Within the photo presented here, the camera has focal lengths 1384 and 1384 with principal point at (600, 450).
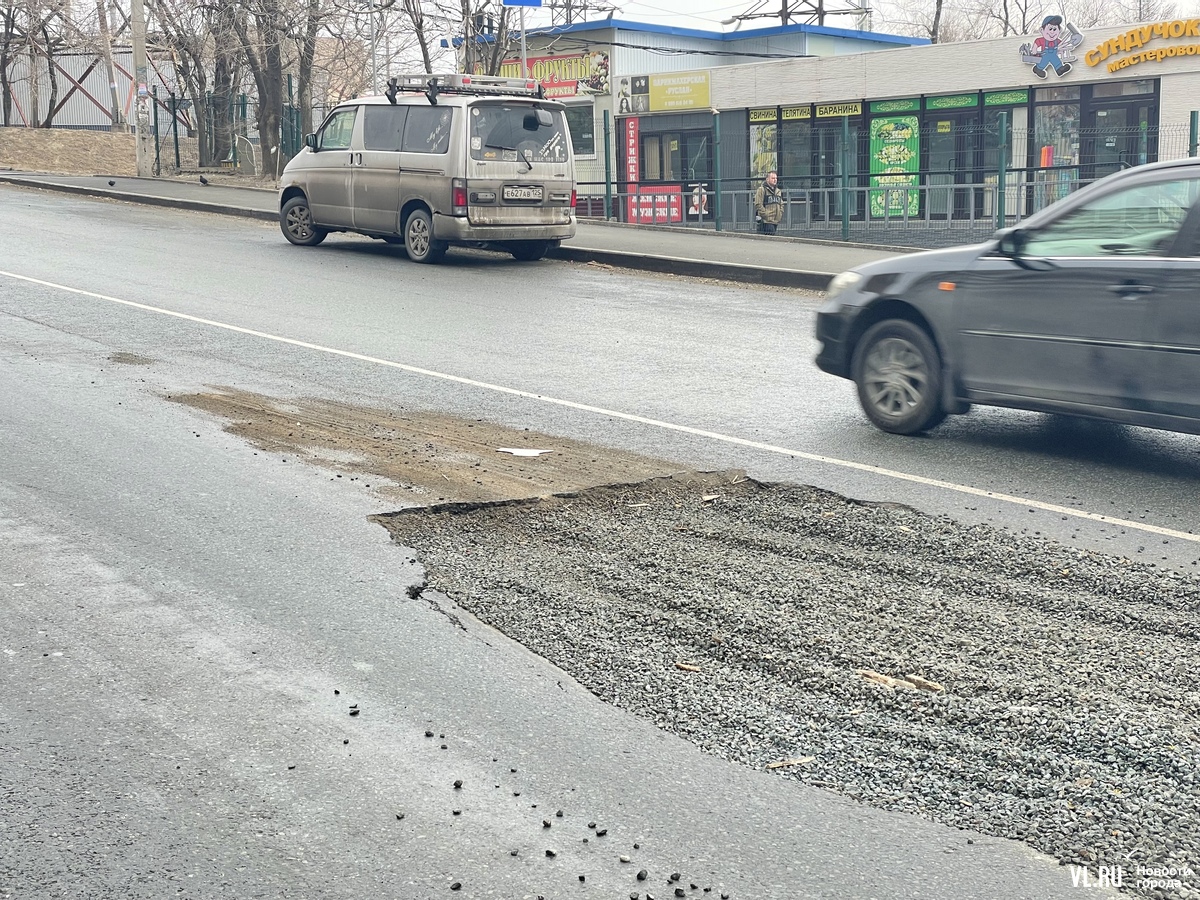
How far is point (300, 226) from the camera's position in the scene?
20438 millimetres

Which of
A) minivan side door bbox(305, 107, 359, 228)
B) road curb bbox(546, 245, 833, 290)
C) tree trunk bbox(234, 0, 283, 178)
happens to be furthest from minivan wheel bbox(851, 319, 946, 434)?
tree trunk bbox(234, 0, 283, 178)

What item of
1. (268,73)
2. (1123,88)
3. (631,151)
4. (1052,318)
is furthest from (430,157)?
(631,151)

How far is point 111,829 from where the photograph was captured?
3.55 m

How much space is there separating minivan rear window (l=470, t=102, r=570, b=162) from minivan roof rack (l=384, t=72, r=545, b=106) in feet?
1.26

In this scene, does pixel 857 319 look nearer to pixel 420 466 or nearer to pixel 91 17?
pixel 420 466

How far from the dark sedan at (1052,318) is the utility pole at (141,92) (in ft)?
87.3

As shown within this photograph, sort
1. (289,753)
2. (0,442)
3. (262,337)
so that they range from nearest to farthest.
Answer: (289,753) < (0,442) < (262,337)

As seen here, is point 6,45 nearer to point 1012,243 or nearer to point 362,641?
point 1012,243

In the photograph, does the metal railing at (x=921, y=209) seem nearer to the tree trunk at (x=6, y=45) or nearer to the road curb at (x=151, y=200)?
the road curb at (x=151, y=200)

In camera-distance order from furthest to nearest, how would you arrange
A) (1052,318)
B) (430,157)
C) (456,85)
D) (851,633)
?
1. (456,85)
2. (430,157)
3. (1052,318)
4. (851,633)

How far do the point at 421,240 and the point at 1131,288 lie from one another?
12707 millimetres

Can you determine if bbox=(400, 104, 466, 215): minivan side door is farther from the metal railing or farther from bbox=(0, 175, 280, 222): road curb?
bbox=(0, 175, 280, 222): road curb

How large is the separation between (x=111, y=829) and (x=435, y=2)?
116 feet

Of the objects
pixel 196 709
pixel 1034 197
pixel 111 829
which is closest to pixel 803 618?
pixel 196 709
